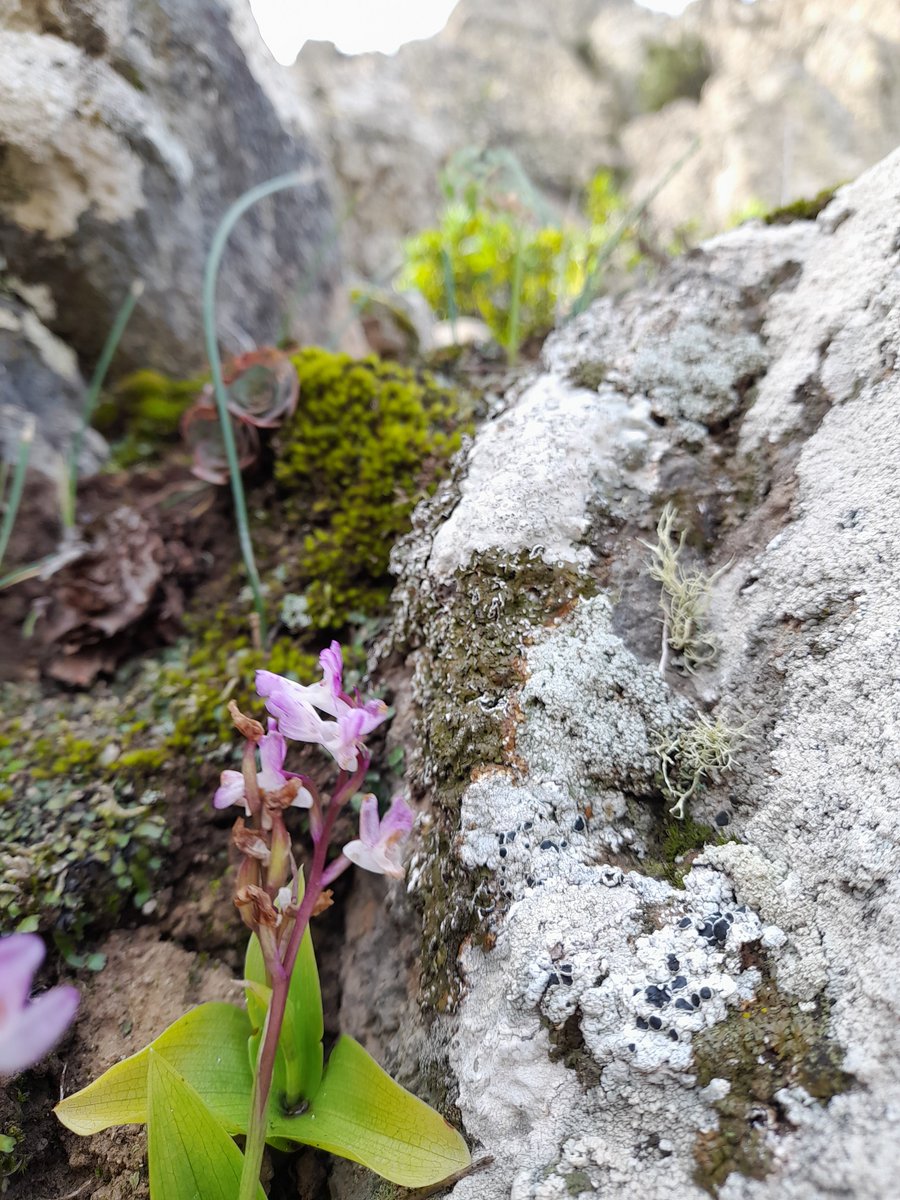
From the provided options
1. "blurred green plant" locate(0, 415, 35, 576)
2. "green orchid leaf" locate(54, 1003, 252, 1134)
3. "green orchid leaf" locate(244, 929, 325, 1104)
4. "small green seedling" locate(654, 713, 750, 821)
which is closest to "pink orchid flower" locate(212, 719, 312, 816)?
"green orchid leaf" locate(244, 929, 325, 1104)

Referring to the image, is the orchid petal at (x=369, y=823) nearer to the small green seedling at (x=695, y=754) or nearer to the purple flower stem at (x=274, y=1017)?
the purple flower stem at (x=274, y=1017)

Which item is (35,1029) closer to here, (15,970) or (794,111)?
(15,970)

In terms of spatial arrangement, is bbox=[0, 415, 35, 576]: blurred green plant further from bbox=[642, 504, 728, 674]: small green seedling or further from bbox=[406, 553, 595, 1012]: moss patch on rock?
bbox=[642, 504, 728, 674]: small green seedling

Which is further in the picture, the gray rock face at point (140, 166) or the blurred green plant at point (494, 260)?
the blurred green plant at point (494, 260)

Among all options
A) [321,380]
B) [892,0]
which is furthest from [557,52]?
[321,380]

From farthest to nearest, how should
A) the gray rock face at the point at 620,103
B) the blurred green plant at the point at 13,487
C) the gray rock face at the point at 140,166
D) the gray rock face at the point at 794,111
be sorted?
1. the gray rock face at the point at 794,111
2. the gray rock face at the point at 620,103
3. the gray rock face at the point at 140,166
4. the blurred green plant at the point at 13,487

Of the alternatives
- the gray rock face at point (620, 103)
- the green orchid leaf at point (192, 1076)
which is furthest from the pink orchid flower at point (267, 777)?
the gray rock face at point (620, 103)

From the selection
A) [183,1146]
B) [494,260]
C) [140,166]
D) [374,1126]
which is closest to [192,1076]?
[183,1146]
